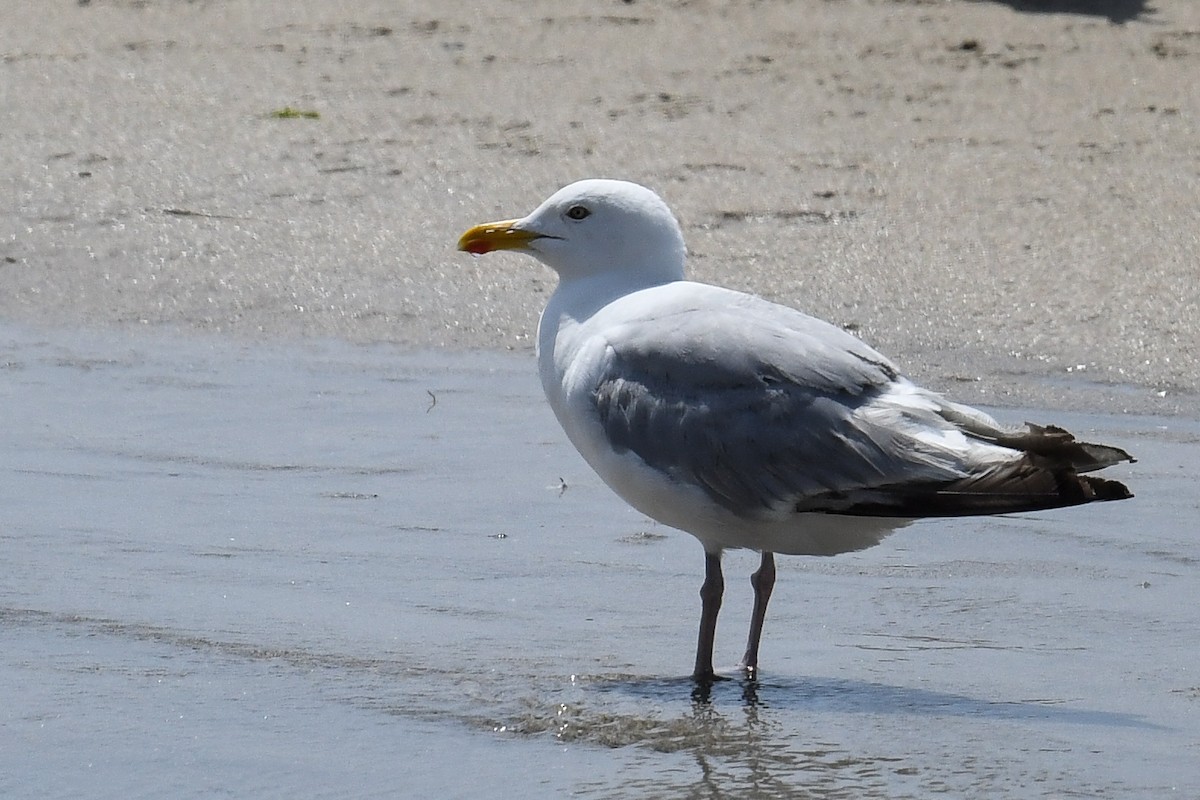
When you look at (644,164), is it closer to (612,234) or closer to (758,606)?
(612,234)

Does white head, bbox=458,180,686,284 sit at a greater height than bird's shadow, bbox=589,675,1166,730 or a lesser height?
greater

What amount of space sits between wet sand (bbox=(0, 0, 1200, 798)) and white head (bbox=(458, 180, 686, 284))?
29.3 inches

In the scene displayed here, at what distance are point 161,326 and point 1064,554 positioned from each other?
12.4ft

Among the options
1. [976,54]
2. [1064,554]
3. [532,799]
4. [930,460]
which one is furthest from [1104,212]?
[532,799]

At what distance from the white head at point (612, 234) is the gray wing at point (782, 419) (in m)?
0.34

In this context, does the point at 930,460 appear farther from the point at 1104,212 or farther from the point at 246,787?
the point at 1104,212

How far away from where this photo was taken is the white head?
4820 mm

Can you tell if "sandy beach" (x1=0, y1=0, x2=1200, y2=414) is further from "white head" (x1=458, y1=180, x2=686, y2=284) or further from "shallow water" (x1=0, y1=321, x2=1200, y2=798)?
"white head" (x1=458, y1=180, x2=686, y2=284)

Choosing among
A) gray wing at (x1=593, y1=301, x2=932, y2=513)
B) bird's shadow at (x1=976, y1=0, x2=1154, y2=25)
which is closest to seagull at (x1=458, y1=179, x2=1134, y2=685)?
gray wing at (x1=593, y1=301, x2=932, y2=513)

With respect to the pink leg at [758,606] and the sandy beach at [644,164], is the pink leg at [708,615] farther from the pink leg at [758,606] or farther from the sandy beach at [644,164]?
the sandy beach at [644,164]

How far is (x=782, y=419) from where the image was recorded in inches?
170

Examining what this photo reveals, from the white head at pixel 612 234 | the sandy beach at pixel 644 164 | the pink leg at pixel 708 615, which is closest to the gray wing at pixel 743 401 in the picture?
the pink leg at pixel 708 615

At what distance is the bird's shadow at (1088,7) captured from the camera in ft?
38.0

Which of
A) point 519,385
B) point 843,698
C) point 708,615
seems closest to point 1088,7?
point 519,385
